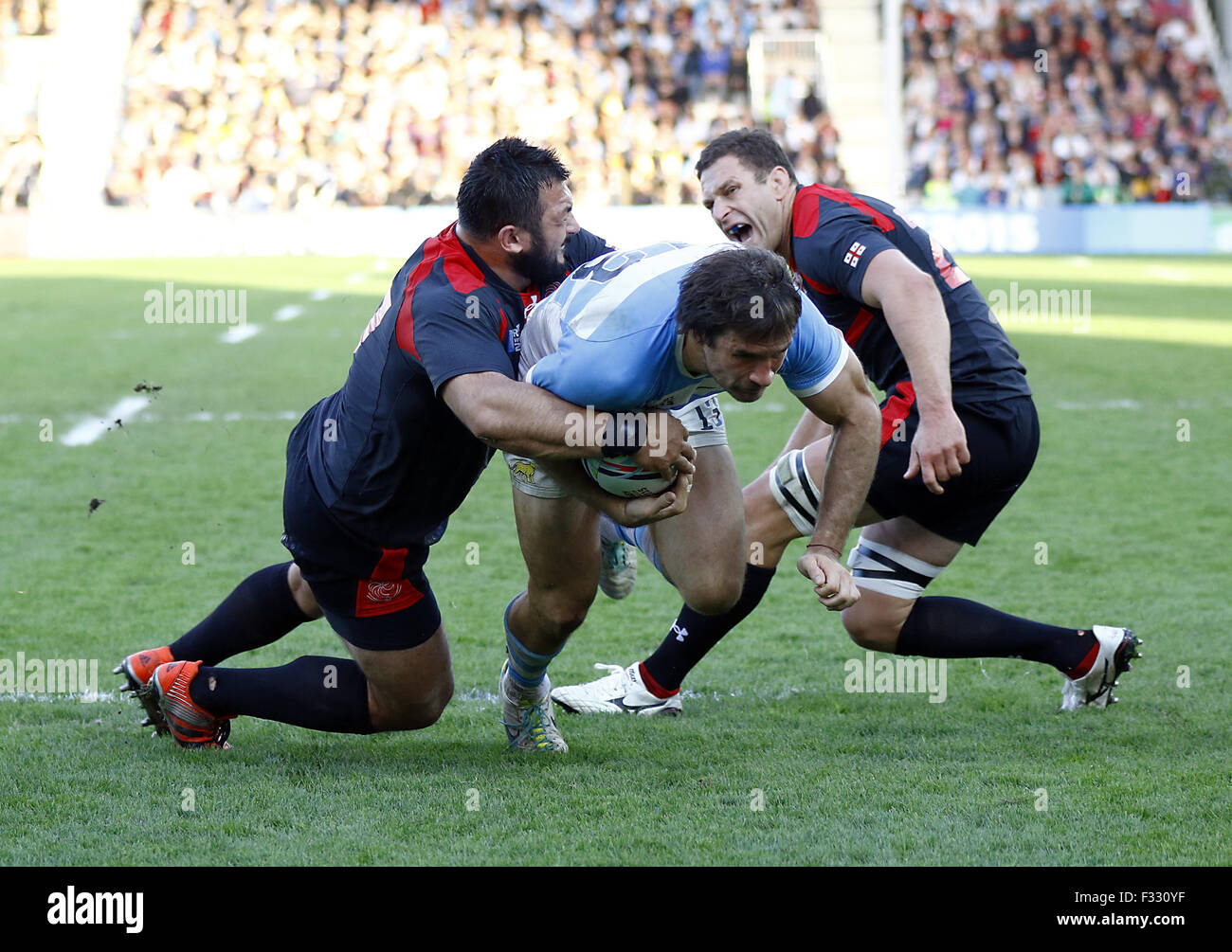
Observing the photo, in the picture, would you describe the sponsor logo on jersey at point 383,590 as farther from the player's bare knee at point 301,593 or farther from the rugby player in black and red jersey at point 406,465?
the player's bare knee at point 301,593

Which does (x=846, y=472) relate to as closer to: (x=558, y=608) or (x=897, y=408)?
(x=897, y=408)

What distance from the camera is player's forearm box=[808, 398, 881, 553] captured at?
3.88m

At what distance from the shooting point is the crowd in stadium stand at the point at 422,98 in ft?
88.8

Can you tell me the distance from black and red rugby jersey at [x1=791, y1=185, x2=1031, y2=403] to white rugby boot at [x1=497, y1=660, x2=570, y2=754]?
1431 mm

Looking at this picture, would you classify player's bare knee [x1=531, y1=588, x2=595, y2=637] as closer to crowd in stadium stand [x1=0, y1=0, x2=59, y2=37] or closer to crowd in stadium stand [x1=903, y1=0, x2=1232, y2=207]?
crowd in stadium stand [x1=903, y1=0, x2=1232, y2=207]

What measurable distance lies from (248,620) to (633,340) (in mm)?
1647

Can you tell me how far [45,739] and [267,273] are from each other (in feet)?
56.0

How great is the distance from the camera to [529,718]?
4.32 metres

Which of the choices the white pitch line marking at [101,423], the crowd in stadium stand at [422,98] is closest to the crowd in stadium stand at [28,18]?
the crowd in stadium stand at [422,98]

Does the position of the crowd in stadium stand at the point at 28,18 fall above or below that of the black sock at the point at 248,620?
above

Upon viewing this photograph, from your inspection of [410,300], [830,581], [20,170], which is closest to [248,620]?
[410,300]

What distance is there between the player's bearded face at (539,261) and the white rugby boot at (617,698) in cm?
141
